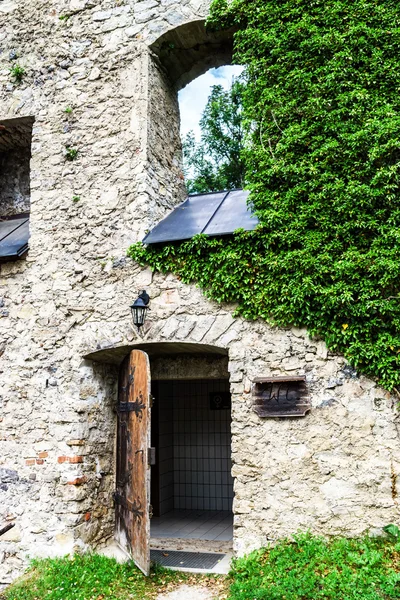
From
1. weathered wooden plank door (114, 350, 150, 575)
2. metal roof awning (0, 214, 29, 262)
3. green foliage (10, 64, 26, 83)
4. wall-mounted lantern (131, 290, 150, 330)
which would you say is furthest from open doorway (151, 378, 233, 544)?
green foliage (10, 64, 26, 83)

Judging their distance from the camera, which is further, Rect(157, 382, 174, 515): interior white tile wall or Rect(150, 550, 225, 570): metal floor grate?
Rect(157, 382, 174, 515): interior white tile wall

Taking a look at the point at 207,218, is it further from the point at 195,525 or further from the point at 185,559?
the point at 195,525

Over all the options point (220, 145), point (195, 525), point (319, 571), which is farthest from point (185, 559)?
point (220, 145)

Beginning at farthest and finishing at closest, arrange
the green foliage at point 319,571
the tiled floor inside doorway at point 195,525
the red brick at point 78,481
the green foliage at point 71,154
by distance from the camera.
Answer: the tiled floor inside doorway at point 195,525
the green foliage at point 71,154
the red brick at point 78,481
the green foliage at point 319,571

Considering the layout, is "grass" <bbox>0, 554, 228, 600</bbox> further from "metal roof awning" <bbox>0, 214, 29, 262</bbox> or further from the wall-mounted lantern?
"metal roof awning" <bbox>0, 214, 29, 262</bbox>

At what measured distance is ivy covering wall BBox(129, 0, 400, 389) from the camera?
13.0 feet

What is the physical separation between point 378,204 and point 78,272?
2908 millimetres

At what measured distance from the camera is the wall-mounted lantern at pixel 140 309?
4.50m

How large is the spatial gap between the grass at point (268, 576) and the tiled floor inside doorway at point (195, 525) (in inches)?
49.3

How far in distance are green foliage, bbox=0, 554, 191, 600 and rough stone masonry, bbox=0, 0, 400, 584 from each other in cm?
20

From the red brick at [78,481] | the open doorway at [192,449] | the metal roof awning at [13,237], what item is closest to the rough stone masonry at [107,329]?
the red brick at [78,481]

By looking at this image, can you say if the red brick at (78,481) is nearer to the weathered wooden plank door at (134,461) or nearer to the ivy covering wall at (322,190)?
the weathered wooden plank door at (134,461)

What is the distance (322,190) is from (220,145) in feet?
28.2

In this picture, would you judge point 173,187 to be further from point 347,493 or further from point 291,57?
point 347,493
